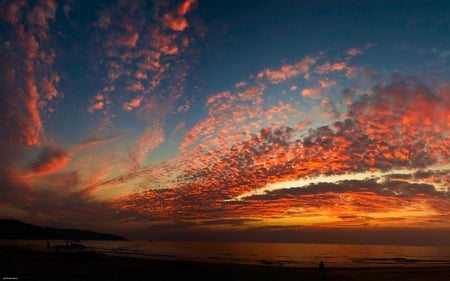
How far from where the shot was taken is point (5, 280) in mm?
31031

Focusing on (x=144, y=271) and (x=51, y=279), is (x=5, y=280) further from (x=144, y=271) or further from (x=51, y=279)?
(x=144, y=271)

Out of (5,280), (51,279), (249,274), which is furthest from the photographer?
(249,274)

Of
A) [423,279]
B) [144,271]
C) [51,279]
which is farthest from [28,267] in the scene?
[423,279]

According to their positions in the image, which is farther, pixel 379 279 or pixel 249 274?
pixel 249 274

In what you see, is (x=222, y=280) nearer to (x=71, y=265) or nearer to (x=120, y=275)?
(x=120, y=275)

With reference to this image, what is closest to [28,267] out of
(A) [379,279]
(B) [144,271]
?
(B) [144,271]

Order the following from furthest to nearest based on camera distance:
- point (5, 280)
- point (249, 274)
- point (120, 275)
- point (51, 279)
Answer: point (249, 274), point (120, 275), point (51, 279), point (5, 280)

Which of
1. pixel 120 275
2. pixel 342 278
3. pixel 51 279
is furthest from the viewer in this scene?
pixel 342 278

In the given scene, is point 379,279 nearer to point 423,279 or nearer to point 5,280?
point 423,279

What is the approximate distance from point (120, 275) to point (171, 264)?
10.8m

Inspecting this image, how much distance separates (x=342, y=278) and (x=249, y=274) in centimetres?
1255

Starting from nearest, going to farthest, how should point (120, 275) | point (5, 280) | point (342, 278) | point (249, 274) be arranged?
point (5, 280) < point (120, 275) < point (342, 278) < point (249, 274)

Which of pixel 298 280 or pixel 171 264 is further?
pixel 171 264

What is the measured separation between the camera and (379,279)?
42750 mm
